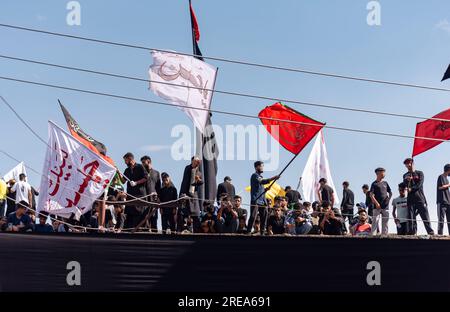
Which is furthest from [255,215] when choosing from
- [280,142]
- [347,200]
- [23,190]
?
[23,190]

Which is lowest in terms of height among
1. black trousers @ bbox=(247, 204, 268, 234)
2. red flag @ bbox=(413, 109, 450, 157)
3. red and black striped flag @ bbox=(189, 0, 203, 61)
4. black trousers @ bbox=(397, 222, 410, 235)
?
black trousers @ bbox=(397, 222, 410, 235)

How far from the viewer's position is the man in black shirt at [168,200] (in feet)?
42.7

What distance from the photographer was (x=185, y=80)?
42.2 ft

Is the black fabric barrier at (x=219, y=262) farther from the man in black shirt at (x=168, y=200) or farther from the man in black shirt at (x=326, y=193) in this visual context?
the man in black shirt at (x=326, y=193)

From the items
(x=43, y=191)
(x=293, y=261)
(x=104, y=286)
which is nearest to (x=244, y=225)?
(x=293, y=261)

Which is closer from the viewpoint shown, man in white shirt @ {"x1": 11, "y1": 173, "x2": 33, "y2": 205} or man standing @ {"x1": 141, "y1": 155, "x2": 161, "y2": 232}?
man standing @ {"x1": 141, "y1": 155, "x2": 161, "y2": 232}

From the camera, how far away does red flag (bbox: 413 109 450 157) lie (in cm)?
1341

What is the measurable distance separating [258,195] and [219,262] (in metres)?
2.48

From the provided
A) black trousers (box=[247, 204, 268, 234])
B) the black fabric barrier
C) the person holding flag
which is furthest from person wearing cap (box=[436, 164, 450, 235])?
black trousers (box=[247, 204, 268, 234])

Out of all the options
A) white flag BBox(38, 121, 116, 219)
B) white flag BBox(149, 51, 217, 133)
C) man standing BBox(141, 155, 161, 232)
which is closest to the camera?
white flag BBox(38, 121, 116, 219)

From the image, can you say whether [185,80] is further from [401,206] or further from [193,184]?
[401,206]

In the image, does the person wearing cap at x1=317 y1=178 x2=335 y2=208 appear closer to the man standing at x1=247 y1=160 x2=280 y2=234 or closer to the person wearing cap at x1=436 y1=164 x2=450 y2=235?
the man standing at x1=247 y1=160 x2=280 y2=234

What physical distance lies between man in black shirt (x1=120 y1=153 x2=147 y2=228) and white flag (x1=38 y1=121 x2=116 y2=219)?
27.9 inches
